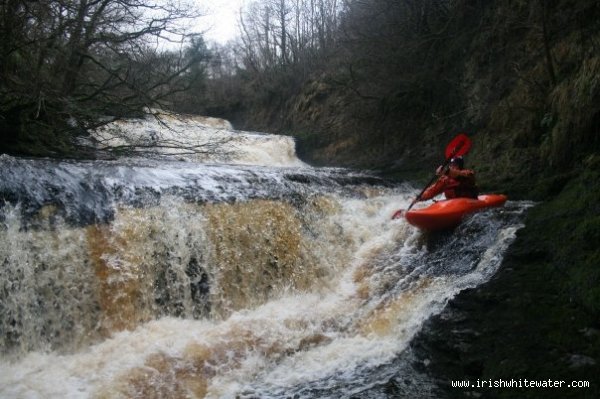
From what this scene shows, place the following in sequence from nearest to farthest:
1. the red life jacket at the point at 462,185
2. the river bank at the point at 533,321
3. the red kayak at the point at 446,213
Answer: the river bank at the point at 533,321 < the red kayak at the point at 446,213 < the red life jacket at the point at 462,185

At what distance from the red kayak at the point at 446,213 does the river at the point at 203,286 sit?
0.17 meters

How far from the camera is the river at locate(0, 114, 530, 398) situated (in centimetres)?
390

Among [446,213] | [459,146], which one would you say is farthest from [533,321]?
[459,146]

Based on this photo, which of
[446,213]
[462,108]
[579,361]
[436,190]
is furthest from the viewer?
[462,108]

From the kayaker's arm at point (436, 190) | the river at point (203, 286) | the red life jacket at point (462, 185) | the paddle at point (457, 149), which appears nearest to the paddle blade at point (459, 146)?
the paddle at point (457, 149)

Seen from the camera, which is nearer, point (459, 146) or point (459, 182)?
point (459, 182)

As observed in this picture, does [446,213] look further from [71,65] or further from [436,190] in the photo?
[71,65]

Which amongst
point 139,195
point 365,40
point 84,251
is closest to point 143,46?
point 139,195

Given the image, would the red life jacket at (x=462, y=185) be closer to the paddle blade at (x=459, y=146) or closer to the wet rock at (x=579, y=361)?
the paddle blade at (x=459, y=146)

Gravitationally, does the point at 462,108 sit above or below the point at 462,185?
above

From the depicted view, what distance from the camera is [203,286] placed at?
527cm

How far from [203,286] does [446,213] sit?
10.1 ft

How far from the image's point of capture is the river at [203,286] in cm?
390

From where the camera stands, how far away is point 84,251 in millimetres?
4633
